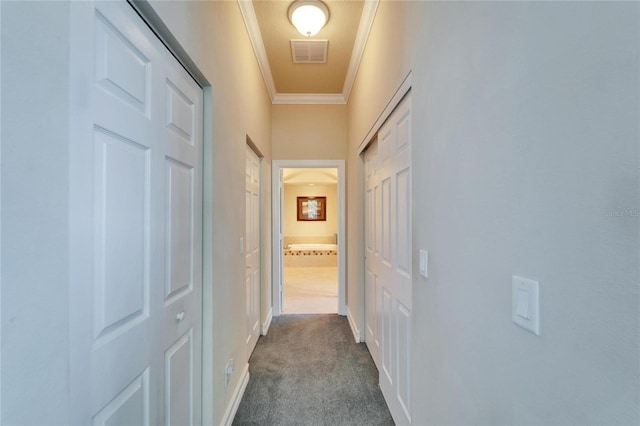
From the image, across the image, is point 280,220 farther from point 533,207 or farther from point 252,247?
point 533,207

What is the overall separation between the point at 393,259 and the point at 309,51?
211 centimetres

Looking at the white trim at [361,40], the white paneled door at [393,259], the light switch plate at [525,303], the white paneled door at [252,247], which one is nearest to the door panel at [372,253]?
the white paneled door at [393,259]

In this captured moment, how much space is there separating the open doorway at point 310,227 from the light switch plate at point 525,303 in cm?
462

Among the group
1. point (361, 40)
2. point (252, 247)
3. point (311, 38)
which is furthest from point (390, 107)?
point (252, 247)

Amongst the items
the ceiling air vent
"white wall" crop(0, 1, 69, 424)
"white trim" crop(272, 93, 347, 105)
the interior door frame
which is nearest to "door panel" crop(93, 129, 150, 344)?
"white wall" crop(0, 1, 69, 424)

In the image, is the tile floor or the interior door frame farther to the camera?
the tile floor

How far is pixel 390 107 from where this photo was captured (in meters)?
1.71

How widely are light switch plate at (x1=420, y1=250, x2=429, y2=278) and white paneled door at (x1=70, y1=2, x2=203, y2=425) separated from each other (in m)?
1.09

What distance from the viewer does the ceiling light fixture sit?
1979 millimetres

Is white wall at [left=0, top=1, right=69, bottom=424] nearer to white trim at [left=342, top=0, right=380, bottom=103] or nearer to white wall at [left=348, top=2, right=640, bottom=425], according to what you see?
white wall at [left=348, top=2, right=640, bottom=425]

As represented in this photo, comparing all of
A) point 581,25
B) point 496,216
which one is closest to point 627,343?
point 496,216

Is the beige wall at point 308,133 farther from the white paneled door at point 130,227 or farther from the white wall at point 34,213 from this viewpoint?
the white wall at point 34,213

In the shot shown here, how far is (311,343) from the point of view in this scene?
2.76 meters

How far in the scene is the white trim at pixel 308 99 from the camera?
3475 mm
